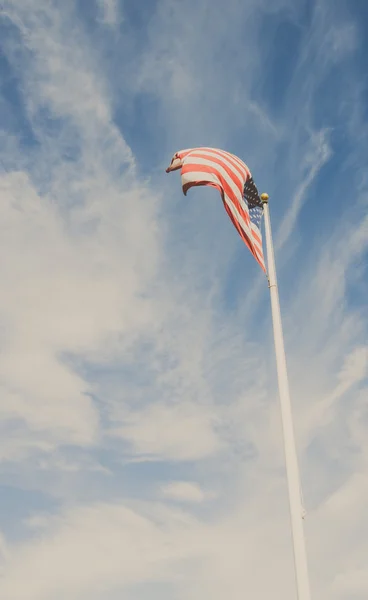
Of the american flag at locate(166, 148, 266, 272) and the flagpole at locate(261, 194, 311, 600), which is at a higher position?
the american flag at locate(166, 148, 266, 272)

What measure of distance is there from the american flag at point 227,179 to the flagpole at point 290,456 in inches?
47.6

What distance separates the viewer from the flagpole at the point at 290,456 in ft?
33.7

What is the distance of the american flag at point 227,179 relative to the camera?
50.0ft

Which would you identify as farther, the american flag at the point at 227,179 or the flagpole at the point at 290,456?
the american flag at the point at 227,179

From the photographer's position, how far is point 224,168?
620 inches

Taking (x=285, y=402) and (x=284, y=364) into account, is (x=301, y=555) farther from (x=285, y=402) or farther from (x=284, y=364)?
(x=284, y=364)

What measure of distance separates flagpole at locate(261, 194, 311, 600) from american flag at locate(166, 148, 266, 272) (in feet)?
3.97

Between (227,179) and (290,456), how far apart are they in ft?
28.2

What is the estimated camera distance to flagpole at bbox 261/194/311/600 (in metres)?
10.3

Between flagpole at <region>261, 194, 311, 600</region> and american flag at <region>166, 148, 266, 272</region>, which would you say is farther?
american flag at <region>166, 148, 266, 272</region>

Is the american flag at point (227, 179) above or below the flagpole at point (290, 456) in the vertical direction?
above

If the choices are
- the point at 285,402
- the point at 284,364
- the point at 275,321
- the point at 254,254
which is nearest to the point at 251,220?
the point at 254,254

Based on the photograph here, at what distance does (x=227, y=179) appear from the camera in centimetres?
1566

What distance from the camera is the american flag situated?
15.2m
